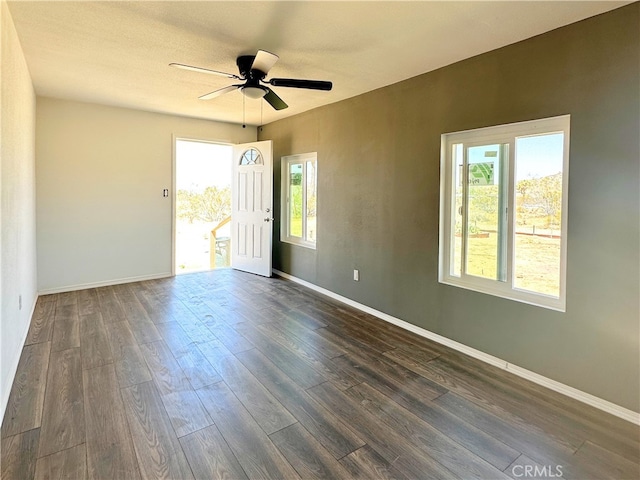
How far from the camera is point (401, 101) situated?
134 inches

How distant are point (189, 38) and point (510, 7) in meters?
2.22

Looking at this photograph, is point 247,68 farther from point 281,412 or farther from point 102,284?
point 102,284

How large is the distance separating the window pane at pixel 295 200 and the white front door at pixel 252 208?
33cm

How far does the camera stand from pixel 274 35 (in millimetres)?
2461

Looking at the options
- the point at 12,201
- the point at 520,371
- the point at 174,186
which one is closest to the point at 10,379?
the point at 12,201


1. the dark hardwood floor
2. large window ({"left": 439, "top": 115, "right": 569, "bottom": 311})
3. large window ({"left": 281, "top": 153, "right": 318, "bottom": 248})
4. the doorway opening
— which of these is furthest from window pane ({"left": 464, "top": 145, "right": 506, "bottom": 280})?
the doorway opening

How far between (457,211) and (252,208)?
3.47 metres

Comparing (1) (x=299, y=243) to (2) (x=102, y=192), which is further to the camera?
(1) (x=299, y=243)

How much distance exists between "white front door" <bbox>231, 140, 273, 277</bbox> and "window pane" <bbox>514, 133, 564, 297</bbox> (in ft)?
11.6

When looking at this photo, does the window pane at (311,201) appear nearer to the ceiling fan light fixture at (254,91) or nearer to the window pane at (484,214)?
the ceiling fan light fixture at (254,91)

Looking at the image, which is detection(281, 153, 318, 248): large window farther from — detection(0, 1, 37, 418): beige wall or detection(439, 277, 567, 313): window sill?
detection(0, 1, 37, 418): beige wall

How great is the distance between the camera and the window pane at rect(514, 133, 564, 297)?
2396 millimetres

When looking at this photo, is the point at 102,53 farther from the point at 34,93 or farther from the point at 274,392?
the point at 274,392

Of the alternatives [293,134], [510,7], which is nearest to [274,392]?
[510,7]
